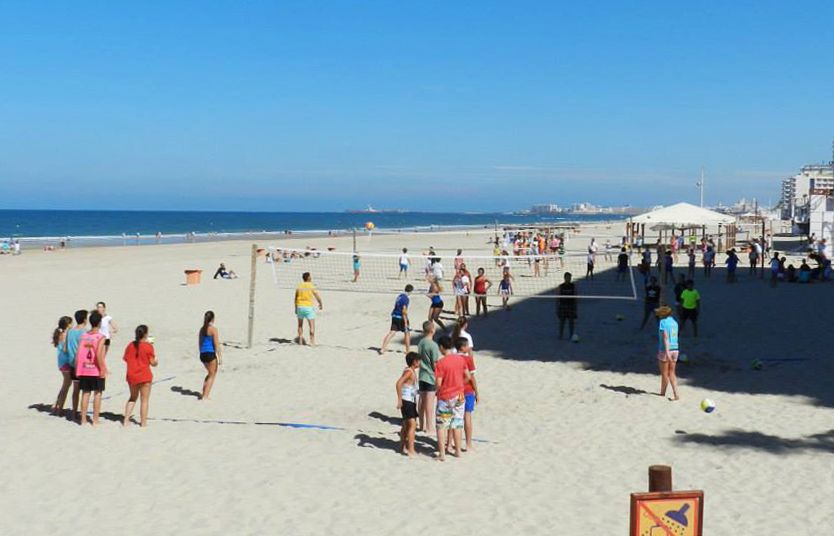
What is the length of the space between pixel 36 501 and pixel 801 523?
6581 mm

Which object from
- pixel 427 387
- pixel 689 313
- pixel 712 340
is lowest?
pixel 712 340

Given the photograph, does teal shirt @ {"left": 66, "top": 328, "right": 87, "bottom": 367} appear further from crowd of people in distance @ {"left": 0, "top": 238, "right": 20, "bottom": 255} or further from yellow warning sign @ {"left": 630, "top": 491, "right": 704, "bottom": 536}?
crowd of people in distance @ {"left": 0, "top": 238, "right": 20, "bottom": 255}

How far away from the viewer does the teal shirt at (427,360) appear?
823cm

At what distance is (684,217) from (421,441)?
1113 centimetres

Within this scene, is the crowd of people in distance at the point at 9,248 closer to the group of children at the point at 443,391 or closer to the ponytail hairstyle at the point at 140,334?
the ponytail hairstyle at the point at 140,334

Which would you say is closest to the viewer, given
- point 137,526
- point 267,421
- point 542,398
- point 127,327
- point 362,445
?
point 137,526

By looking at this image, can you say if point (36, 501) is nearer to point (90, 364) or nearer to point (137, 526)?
point (137, 526)

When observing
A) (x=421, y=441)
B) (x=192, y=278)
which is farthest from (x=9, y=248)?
(x=421, y=441)

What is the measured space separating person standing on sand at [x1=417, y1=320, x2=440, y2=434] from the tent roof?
10.0 metres

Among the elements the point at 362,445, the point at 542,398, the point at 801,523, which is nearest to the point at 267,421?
the point at 362,445

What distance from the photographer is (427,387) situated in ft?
27.6

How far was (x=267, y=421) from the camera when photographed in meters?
9.36

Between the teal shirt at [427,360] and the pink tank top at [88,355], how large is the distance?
3.74 metres

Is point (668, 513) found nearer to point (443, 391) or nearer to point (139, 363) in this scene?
point (443, 391)
